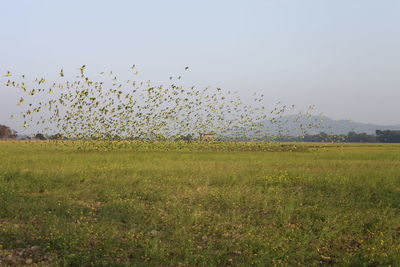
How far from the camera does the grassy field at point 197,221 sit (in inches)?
404

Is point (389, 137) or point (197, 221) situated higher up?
point (389, 137)

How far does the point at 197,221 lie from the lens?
13.3m

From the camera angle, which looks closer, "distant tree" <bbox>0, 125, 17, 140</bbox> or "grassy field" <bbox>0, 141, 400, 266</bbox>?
"grassy field" <bbox>0, 141, 400, 266</bbox>

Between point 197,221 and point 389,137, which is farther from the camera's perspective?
point 389,137

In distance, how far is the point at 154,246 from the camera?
420 inches

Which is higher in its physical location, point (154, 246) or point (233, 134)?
point (233, 134)

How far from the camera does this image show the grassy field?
33.7 feet

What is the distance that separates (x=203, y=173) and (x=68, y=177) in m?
8.65

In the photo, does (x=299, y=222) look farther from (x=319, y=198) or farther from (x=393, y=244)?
(x=319, y=198)

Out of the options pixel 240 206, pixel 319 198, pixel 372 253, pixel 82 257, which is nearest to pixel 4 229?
pixel 82 257

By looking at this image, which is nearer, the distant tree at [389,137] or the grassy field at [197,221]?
the grassy field at [197,221]

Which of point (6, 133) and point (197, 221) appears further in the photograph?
point (6, 133)

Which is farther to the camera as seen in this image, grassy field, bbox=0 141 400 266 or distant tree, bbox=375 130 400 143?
distant tree, bbox=375 130 400 143

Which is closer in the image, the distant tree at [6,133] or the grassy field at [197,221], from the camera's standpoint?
the grassy field at [197,221]
